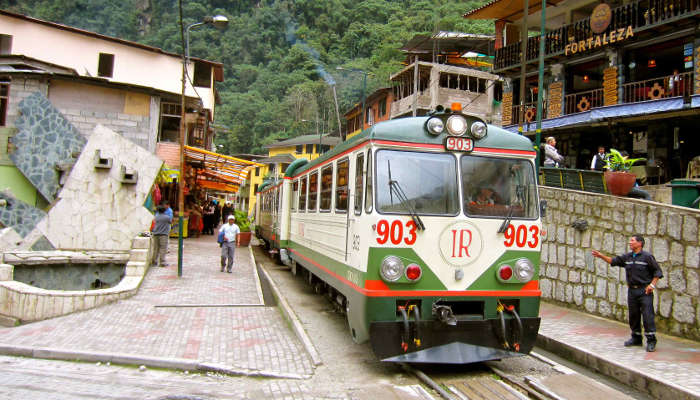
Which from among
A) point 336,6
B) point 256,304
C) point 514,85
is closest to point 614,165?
point 256,304

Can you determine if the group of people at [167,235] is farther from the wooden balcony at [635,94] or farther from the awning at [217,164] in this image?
the wooden balcony at [635,94]

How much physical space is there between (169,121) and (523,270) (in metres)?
19.6

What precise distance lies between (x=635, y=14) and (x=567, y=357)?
1608cm

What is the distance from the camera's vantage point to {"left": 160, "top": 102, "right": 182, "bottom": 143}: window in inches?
851

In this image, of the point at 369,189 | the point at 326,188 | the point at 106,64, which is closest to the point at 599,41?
the point at 326,188

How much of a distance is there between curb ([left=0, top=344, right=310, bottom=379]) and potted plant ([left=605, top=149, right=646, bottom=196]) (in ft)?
22.3

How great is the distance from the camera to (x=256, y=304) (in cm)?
1028

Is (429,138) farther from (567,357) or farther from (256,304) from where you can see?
(256,304)

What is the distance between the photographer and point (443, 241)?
19.9 ft

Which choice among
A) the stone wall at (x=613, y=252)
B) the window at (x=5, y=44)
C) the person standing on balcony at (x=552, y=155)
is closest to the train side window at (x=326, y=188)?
the stone wall at (x=613, y=252)

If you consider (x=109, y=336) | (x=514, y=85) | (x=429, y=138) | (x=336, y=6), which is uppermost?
(x=336, y=6)

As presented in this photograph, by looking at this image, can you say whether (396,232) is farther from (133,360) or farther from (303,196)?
(303,196)

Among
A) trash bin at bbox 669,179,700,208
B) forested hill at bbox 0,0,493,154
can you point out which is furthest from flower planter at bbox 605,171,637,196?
forested hill at bbox 0,0,493,154

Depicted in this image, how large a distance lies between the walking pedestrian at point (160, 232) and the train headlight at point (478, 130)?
989cm
